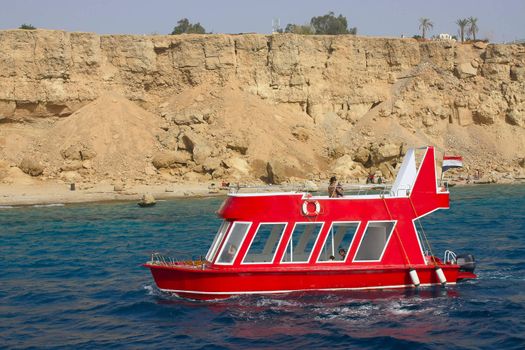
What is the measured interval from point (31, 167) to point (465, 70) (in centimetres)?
3860

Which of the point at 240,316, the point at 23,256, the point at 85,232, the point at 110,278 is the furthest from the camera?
the point at 85,232

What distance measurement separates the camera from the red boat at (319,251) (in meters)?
17.5

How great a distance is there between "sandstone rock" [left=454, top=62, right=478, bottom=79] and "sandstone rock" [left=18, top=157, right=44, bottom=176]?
37.4 m

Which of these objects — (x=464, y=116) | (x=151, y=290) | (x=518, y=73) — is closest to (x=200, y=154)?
(x=464, y=116)

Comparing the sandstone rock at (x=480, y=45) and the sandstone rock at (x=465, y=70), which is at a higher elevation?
the sandstone rock at (x=480, y=45)

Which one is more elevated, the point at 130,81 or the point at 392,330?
the point at 130,81

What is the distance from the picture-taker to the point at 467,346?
14.1 meters

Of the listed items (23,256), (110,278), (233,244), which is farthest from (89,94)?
(233,244)

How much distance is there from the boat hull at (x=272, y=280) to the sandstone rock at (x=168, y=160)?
37628 millimetres

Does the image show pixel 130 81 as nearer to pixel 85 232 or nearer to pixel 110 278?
pixel 85 232

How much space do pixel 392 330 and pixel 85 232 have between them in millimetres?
20231

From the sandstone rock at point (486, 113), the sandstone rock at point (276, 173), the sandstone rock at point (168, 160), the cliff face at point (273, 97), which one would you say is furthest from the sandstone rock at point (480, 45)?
the sandstone rock at point (168, 160)

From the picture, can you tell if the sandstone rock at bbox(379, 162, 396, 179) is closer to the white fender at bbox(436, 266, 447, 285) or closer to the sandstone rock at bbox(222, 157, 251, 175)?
the sandstone rock at bbox(222, 157, 251, 175)

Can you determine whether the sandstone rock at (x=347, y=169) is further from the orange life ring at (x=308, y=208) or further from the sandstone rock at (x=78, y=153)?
the orange life ring at (x=308, y=208)
